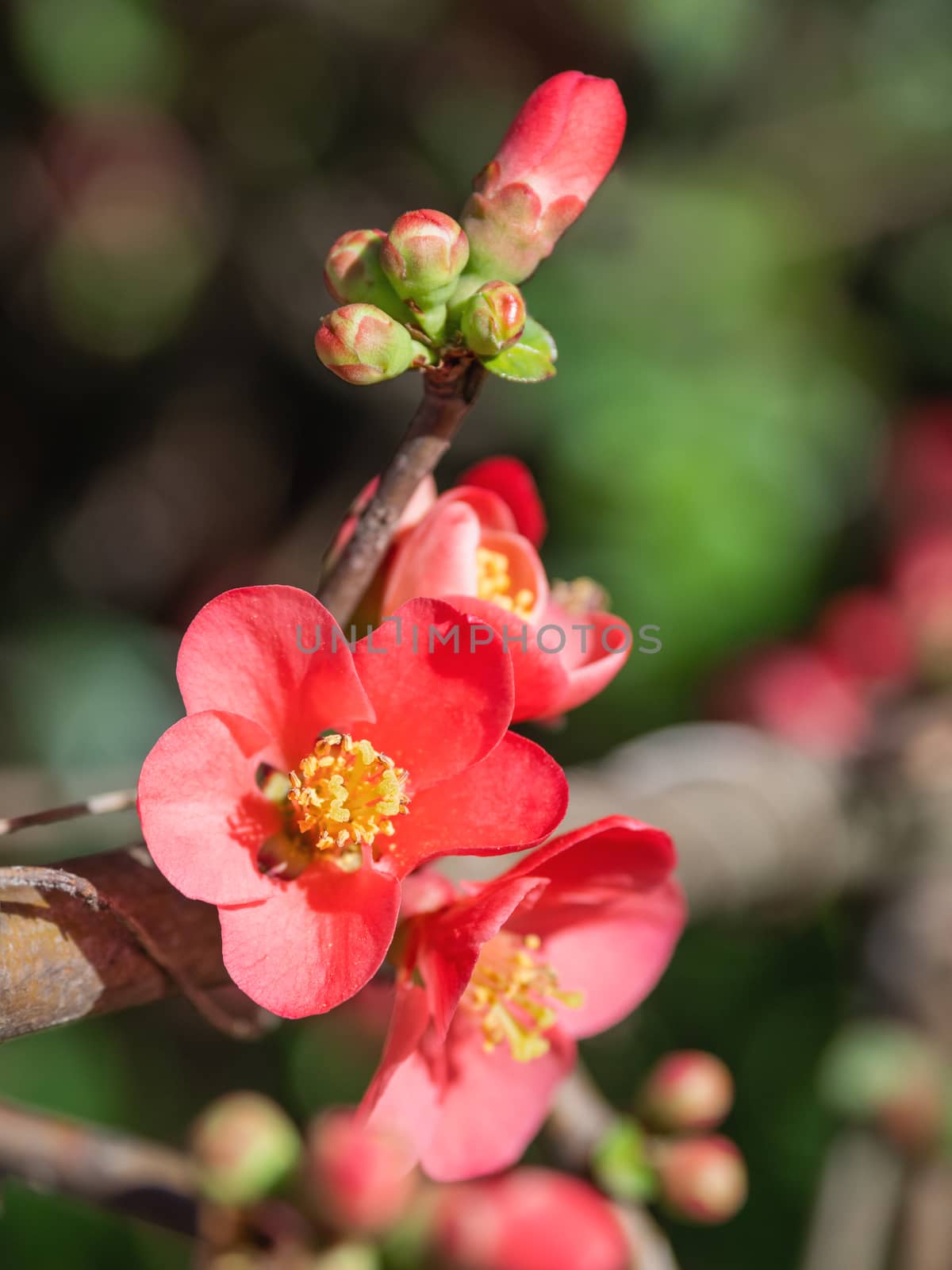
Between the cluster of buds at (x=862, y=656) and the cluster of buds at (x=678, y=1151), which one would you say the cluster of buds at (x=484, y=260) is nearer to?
the cluster of buds at (x=678, y=1151)

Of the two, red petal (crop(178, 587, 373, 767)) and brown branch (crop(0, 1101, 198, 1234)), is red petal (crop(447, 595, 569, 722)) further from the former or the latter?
brown branch (crop(0, 1101, 198, 1234))

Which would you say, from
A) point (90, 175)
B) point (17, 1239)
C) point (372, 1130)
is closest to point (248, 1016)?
point (372, 1130)

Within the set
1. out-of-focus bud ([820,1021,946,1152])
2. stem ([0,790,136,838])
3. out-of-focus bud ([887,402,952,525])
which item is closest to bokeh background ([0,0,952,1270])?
out-of-focus bud ([887,402,952,525])

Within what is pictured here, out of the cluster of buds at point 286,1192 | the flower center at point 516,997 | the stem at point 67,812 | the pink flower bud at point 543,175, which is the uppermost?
the pink flower bud at point 543,175

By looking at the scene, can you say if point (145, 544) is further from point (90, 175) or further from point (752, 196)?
point (752, 196)

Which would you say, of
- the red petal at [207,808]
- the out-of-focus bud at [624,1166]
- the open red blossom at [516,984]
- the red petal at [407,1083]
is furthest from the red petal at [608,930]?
the out-of-focus bud at [624,1166]

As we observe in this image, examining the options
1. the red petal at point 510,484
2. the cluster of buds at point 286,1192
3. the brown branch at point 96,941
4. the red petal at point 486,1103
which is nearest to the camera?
the brown branch at point 96,941
